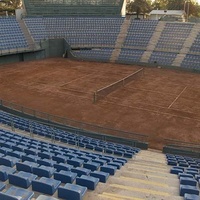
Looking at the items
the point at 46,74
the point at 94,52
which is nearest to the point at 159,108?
the point at 46,74

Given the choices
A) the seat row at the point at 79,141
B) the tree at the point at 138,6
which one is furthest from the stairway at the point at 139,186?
the tree at the point at 138,6

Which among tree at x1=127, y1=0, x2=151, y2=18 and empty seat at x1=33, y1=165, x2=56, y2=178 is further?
tree at x1=127, y1=0, x2=151, y2=18

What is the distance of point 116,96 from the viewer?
30.7m

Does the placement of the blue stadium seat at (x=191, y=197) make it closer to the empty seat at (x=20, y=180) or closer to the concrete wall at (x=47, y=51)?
the empty seat at (x=20, y=180)

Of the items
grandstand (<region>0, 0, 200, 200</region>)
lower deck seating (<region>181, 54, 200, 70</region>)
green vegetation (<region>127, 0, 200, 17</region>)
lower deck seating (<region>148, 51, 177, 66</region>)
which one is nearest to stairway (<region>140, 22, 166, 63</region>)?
grandstand (<region>0, 0, 200, 200</region>)

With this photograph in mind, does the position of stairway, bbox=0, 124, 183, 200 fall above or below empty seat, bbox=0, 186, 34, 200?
below

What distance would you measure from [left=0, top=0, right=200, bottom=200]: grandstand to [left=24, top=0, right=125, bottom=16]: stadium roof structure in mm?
220

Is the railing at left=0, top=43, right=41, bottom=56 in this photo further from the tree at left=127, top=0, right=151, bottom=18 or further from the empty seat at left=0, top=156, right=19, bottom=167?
the tree at left=127, top=0, right=151, bottom=18

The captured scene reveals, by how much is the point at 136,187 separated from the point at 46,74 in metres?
33.6

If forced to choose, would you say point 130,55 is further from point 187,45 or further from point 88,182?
point 88,182

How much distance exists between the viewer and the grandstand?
8750 millimetres

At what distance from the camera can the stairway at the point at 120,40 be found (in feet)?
169

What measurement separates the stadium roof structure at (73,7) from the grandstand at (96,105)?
0.72 feet

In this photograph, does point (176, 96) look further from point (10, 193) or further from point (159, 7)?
point (159, 7)
